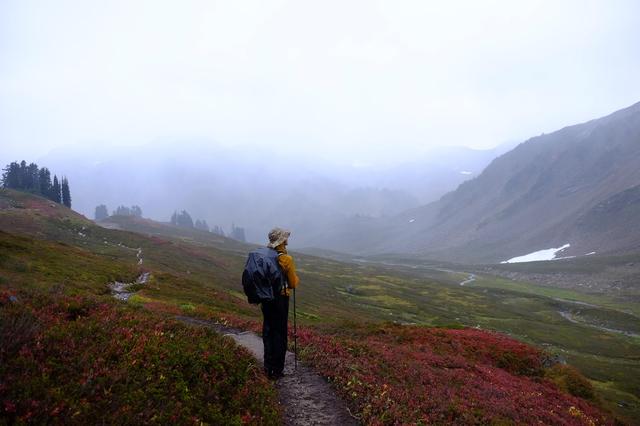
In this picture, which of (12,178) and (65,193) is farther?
(65,193)

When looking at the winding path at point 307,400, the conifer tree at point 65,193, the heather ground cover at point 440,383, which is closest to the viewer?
the winding path at point 307,400

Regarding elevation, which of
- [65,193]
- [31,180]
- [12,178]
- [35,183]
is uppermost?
[12,178]

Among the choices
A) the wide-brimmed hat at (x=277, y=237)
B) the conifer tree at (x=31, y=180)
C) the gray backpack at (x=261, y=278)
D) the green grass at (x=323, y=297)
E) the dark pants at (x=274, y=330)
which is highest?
the conifer tree at (x=31, y=180)

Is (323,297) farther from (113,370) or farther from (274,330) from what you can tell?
(113,370)

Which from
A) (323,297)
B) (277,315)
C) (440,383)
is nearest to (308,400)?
(277,315)

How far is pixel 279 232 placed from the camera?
12977 mm

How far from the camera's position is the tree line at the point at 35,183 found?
155m

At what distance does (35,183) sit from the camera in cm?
16412

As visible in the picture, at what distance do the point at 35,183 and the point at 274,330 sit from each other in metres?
192

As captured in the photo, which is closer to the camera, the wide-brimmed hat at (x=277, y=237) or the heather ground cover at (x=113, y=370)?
the heather ground cover at (x=113, y=370)

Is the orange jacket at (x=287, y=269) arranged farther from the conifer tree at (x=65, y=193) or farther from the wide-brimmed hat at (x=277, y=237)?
the conifer tree at (x=65, y=193)

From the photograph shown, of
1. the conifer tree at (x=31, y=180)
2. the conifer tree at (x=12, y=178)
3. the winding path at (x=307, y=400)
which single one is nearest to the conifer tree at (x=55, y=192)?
the conifer tree at (x=31, y=180)

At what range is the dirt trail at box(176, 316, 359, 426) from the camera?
1083 cm

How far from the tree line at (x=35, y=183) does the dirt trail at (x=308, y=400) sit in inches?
6853
